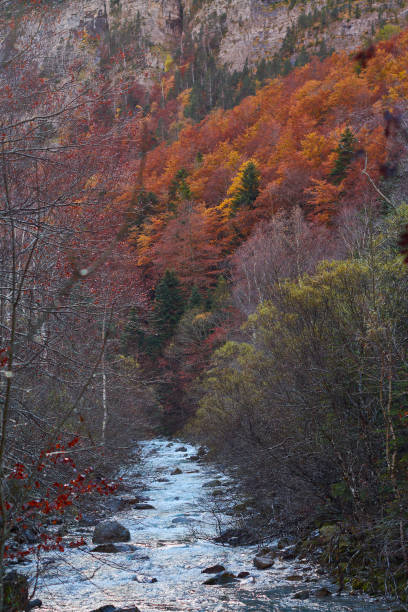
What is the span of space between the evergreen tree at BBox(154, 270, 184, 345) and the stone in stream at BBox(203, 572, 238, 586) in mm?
29031

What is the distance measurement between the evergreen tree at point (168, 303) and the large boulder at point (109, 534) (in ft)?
86.2

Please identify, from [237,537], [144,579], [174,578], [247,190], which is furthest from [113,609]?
[247,190]

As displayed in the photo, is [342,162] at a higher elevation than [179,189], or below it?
below

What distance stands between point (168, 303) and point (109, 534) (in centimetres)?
2741

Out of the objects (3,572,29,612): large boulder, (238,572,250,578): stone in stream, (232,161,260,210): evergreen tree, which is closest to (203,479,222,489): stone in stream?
(238,572,250,578): stone in stream

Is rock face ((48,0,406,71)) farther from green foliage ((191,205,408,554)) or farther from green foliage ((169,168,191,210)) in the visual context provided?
green foliage ((191,205,408,554))

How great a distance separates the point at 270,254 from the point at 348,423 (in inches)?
689

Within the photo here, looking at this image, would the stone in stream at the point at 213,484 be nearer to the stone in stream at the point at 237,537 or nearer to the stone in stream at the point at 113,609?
the stone in stream at the point at 237,537

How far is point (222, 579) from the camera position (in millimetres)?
7816

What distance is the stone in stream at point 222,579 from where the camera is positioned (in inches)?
306

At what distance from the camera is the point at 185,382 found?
32438 millimetres

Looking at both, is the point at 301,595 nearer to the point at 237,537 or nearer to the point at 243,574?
the point at 243,574

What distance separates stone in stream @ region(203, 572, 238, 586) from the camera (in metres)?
7.76

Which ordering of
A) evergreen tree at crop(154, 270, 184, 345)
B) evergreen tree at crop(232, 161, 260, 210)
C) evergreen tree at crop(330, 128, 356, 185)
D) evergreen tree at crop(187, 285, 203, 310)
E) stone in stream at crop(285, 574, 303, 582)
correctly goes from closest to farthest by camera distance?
stone in stream at crop(285, 574, 303, 582) → evergreen tree at crop(330, 128, 356, 185) → evergreen tree at crop(187, 285, 203, 310) → evergreen tree at crop(232, 161, 260, 210) → evergreen tree at crop(154, 270, 184, 345)
